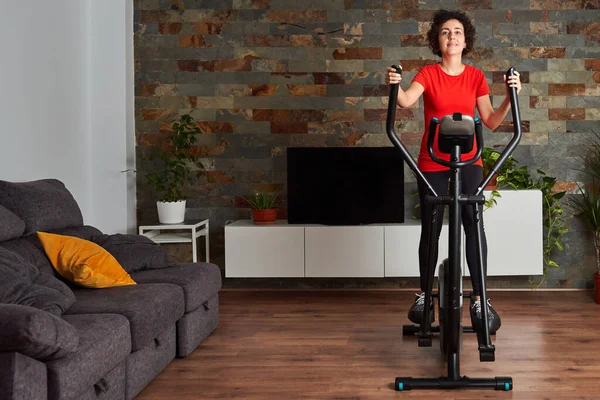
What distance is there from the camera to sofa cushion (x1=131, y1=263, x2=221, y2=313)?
3.55 meters

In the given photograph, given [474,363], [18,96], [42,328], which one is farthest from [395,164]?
[42,328]

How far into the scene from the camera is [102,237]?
3.89 meters

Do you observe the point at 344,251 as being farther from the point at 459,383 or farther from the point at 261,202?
the point at 459,383

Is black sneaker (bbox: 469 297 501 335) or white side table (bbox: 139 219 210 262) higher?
white side table (bbox: 139 219 210 262)

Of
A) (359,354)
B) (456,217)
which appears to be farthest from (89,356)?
(359,354)

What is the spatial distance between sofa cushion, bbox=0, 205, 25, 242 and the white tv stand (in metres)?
2.11

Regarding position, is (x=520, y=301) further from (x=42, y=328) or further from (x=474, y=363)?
(x=42, y=328)

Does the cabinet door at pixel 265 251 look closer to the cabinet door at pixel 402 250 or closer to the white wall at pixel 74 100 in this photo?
the cabinet door at pixel 402 250

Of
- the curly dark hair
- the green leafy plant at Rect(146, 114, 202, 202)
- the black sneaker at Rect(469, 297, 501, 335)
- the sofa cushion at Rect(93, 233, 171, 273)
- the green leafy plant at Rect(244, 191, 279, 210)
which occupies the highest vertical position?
the curly dark hair

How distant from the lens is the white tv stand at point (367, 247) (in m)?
5.16

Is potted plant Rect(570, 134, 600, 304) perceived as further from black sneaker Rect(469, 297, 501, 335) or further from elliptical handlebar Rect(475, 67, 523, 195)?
elliptical handlebar Rect(475, 67, 523, 195)

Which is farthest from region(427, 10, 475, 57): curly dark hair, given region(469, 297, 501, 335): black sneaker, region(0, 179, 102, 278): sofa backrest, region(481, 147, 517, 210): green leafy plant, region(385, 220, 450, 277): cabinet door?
region(0, 179, 102, 278): sofa backrest

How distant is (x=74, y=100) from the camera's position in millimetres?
5203

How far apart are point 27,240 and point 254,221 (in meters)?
2.24
